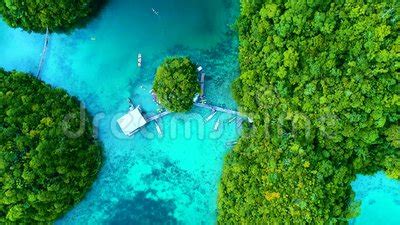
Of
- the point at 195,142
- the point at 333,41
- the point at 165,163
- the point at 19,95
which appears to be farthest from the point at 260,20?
the point at 19,95

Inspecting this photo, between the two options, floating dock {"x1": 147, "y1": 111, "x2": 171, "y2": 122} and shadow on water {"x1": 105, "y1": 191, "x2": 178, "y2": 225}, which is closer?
floating dock {"x1": 147, "y1": 111, "x2": 171, "y2": 122}

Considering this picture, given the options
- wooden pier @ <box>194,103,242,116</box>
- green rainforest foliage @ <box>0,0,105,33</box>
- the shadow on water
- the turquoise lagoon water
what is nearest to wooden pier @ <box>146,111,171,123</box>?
the turquoise lagoon water

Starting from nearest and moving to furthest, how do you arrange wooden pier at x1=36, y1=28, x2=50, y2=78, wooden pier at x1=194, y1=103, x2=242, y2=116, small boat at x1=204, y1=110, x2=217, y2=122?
wooden pier at x1=194, y1=103, x2=242, y2=116 < small boat at x1=204, y1=110, x2=217, y2=122 < wooden pier at x1=36, y1=28, x2=50, y2=78

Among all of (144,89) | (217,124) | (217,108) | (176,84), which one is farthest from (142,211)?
(176,84)

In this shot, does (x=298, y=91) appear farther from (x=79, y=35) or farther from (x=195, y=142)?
(x=79, y=35)

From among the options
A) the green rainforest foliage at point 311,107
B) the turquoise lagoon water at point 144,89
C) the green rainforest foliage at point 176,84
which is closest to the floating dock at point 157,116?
the turquoise lagoon water at point 144,89

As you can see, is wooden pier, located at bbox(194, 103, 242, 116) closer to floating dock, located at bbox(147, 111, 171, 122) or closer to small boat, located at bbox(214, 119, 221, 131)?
small boat, located at bbox(214, 119, 221, 131)

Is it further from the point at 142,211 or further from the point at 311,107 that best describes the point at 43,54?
the point at 311,107
